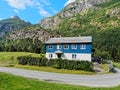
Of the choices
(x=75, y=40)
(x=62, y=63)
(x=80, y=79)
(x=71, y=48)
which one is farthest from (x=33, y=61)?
(x=80, y=79)

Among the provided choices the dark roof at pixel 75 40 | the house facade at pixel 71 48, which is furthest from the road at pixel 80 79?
the dark roof at pixel 75 40

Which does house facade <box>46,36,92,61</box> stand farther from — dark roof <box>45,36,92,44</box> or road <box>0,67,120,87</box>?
road <box>0,67,120,87</box>

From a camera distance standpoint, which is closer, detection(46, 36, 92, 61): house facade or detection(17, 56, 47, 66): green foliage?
detection(17, 56, 47, 66): green foliage

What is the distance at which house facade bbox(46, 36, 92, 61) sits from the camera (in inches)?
2856

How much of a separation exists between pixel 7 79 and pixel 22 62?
4983 centimetres

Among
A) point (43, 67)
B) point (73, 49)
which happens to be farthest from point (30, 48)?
point (43, 67)

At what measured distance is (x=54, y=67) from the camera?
6069 cm

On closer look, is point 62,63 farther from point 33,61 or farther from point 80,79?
point 80,79

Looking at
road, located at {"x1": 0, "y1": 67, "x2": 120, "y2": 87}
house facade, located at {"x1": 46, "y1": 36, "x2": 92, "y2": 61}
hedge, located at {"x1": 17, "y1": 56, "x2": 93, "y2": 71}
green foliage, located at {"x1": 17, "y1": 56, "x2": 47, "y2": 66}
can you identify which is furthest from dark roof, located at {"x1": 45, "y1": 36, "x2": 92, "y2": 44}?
road, located at {"x1": 0, "y1": 67, "x2": 120, "y2": 87}

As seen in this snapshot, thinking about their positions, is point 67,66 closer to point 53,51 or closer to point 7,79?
point 53,51

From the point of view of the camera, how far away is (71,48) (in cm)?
7594

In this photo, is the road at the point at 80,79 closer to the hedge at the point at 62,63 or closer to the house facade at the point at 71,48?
the hedge at the point at 62,63

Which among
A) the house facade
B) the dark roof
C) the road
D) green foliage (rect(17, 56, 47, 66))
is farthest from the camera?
the dark roof

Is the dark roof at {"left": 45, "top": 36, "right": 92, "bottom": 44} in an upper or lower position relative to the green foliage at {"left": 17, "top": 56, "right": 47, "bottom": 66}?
upper
